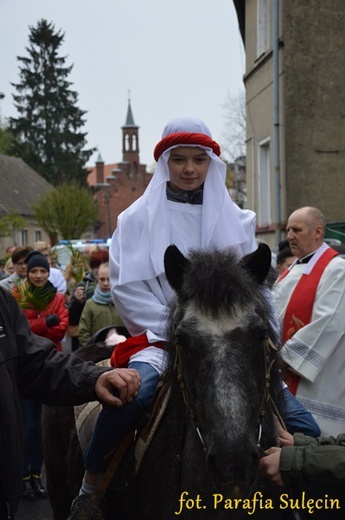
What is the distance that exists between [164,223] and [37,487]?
4.53 m

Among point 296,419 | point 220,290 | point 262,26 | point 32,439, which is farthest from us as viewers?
point 262,26

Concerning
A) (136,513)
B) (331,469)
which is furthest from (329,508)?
(136,513)

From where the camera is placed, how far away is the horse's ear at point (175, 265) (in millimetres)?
3385

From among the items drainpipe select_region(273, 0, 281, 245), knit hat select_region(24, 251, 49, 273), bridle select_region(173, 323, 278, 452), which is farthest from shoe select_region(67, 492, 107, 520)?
drainpipe select_region(273, 0, 281, 245)

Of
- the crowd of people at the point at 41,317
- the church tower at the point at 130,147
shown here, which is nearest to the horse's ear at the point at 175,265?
the crowd of people at the point at 41,317

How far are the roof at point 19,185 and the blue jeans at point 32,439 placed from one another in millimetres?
46363

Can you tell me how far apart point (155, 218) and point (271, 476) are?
63.1 inches

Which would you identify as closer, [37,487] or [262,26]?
[37,487]

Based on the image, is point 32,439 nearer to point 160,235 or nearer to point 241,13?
point 160,235

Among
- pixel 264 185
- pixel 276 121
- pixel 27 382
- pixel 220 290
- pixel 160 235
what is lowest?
pixel 27 382

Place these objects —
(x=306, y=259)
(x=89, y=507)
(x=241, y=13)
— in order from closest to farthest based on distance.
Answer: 1. (x=89, y=507)
2. (x=306, y=259)
3. (x=241, y=13)

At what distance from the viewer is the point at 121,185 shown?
281 feet

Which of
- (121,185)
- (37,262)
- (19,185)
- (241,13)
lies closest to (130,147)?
(121,185)

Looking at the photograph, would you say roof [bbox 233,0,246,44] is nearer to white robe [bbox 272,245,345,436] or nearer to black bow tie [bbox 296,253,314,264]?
black bow tie [bbox 296,253,314,264]
